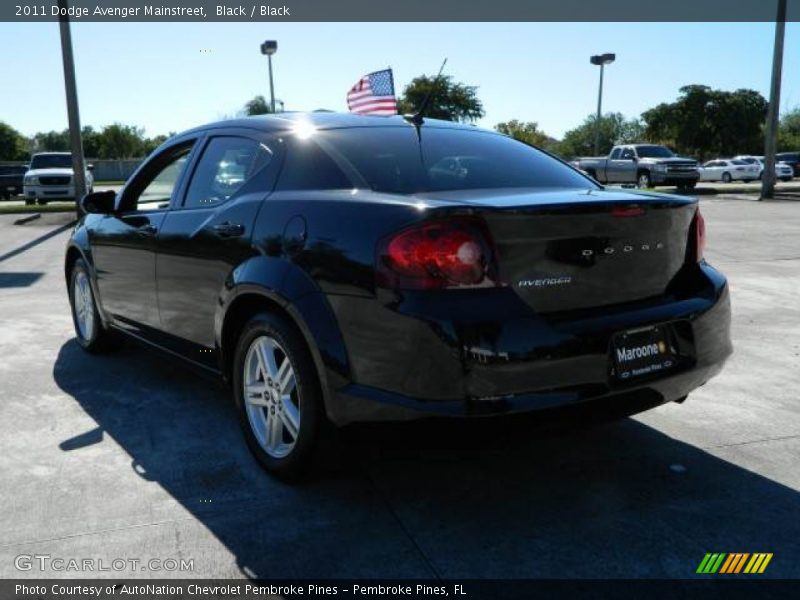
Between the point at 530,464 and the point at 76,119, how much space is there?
15822 millimetres

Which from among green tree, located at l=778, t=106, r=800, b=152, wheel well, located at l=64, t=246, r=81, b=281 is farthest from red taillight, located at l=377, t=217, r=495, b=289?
green tree, located at l=778, t=106, r=800, b=152

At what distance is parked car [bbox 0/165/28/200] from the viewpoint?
34.5m

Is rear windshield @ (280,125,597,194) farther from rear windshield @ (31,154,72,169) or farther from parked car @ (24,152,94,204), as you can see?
rear windshield @ (31,154,72,169)

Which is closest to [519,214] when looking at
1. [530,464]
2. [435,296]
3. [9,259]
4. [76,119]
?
[435,296]

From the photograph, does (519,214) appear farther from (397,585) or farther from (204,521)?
(204,521)

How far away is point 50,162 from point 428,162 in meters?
25.0

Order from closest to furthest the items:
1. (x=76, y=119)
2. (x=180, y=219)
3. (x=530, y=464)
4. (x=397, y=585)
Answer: (x=397, y=585)
(x=530, y=464)
(x=180, y=219)
(x=76, y=119)

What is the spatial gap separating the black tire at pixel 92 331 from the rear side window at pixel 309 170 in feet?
8.06

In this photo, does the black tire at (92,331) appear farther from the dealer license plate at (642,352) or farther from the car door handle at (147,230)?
the dealer license plate at (642,352)

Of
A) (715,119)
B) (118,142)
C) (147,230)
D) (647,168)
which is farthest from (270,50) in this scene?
(118,142)

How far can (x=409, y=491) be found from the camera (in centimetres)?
314

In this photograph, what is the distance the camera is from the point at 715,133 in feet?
207

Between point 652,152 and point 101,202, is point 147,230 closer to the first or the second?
point 101,202

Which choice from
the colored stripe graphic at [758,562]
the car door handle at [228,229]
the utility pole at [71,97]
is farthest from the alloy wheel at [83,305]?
the utility pole at [71,97]
